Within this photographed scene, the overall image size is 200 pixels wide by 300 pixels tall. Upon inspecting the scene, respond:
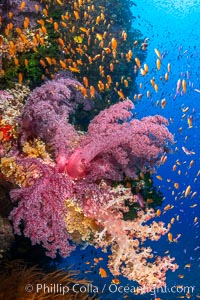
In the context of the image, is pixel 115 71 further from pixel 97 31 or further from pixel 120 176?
pixel 120 176

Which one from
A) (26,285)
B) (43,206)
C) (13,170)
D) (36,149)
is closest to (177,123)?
(36,149)

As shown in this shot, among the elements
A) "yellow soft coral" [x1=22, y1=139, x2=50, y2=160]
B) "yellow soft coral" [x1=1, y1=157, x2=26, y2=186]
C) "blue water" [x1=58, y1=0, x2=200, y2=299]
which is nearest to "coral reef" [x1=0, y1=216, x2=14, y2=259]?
"yellow soft coral" [x1=1, y1=157, x2=26, y2=186]

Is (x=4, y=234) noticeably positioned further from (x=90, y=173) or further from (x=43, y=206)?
(x=90, y=173)

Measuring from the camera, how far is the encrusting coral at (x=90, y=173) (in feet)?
14.8

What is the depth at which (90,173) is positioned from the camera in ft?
15.9

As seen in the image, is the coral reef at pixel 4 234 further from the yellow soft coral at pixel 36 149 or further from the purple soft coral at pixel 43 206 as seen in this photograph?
the yellow soft coral at pixel 36 149

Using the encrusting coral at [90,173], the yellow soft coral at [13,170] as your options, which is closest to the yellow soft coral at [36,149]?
the encrusting coral at [90,173]

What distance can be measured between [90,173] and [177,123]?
76.3 meters

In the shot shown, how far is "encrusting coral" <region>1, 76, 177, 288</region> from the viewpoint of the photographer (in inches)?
177

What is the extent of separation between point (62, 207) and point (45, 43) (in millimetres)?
5542

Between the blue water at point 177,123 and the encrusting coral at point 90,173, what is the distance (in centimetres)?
121

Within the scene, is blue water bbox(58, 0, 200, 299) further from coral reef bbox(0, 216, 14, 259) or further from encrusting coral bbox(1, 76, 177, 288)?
coral reef bbox(0, 216, 14, 259)

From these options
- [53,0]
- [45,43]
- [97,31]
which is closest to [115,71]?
[97,31]

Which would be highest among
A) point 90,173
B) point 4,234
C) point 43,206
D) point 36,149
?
point 36,149
